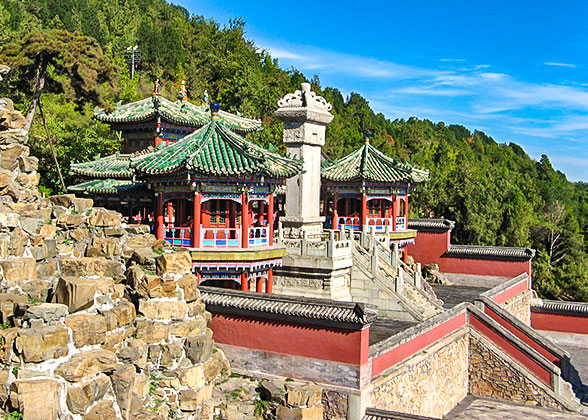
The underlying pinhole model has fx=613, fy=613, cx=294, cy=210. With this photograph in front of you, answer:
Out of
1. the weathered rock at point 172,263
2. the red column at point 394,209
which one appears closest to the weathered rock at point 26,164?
the weathered rock at point 172,263

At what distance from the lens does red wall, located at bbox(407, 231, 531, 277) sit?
92.8ft

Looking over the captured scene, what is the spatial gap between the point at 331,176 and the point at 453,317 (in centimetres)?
819

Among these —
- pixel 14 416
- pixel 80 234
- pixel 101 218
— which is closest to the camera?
pixel 14 416

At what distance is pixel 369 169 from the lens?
24.9 metres

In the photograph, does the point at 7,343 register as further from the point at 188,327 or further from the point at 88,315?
the point at 188,327

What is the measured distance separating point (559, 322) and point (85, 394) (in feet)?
84.1

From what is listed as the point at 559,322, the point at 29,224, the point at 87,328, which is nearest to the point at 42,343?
the point at 87,328

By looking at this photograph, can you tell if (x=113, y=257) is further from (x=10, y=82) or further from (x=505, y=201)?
(x=505, y=201)

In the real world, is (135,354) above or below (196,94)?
below

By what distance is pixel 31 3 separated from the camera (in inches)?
2576

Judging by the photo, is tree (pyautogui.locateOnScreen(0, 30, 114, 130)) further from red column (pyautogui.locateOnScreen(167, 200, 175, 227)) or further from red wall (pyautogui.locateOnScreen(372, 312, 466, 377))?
red wall (pyautogui.locateOnScreen(372, 312, 466, 377))

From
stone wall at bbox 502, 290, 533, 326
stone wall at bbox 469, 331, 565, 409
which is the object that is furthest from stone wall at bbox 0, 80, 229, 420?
stone wall at bbox 502, 290, 533, 326

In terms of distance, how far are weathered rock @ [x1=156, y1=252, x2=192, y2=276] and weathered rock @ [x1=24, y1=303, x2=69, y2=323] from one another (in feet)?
7.08

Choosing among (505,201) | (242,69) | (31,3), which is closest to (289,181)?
(505,201)
